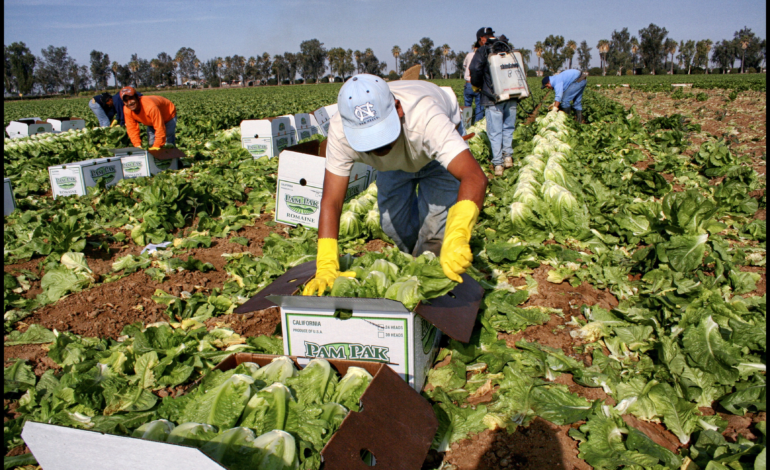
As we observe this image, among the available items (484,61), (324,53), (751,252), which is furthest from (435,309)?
(324,53)

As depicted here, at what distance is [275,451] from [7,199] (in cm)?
771

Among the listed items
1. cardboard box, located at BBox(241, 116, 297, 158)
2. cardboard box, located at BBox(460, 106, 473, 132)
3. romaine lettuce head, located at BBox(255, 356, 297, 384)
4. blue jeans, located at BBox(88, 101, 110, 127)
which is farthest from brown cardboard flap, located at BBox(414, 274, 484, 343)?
blue jeans, located at BBox(88, 101, 110, 127)

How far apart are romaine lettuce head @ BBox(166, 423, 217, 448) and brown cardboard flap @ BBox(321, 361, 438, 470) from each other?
54 centimetres

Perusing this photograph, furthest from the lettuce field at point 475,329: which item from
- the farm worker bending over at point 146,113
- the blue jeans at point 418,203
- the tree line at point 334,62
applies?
the tree line at point 334,62

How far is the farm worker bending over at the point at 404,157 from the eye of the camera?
289 centimetres

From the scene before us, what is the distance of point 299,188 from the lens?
20.7ft

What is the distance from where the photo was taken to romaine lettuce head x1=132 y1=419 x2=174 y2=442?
2.00 metres

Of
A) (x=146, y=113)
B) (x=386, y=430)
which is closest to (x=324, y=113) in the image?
(x=146, y=113)

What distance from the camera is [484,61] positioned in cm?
853

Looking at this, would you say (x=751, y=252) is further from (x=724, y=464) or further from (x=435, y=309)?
(x=435, y=309)

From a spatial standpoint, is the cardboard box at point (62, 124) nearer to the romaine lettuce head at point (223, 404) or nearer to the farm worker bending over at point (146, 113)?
the farm worker bending over at point (146, 113)

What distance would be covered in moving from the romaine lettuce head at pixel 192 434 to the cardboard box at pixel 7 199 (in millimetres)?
7000

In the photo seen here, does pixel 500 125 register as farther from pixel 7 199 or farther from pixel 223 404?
pixel 7 199

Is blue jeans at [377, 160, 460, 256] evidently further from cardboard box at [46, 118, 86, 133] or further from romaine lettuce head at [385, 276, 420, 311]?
cardboard box at [46, 118, 86, 133]
